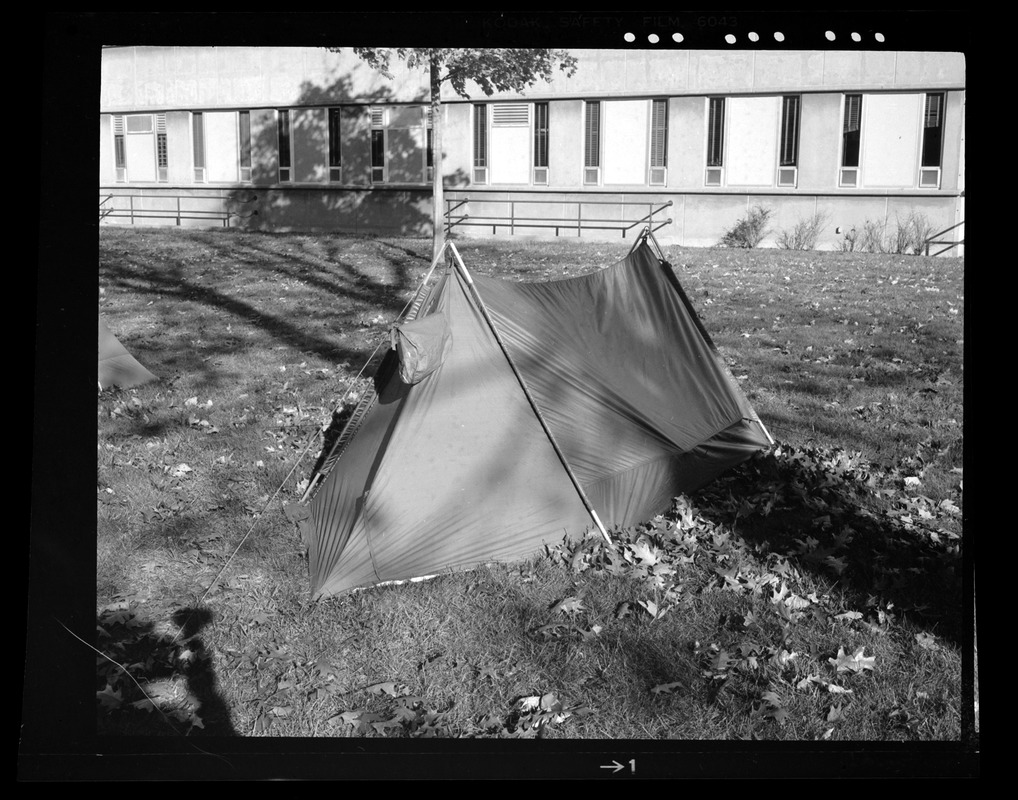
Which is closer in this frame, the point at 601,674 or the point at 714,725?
the point at 714,725

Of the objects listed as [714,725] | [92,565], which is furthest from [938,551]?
[92,565]

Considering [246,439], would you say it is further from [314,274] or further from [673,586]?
[314,274]

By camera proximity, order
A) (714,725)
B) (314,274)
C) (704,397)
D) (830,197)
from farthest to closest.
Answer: (830,197) → (314,274) → (704,397) → (714,725)

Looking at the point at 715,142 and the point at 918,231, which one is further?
the point at 715,142

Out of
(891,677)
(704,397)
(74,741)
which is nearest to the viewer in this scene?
(74,741)

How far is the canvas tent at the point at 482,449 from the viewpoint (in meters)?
4.29

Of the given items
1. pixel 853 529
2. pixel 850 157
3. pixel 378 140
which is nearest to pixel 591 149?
pixel 378 140

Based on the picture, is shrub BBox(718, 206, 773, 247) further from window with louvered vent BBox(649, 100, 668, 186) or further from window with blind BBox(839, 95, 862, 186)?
window with louvered vent BBox(649, 100, 668, 186)

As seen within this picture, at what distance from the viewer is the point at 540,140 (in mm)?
14602

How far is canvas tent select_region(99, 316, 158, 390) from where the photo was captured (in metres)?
7.15

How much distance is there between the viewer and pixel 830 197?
42.9 feet

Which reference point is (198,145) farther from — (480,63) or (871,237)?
(871,237)

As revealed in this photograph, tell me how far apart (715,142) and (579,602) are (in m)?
10.3

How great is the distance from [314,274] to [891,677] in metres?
9.81
